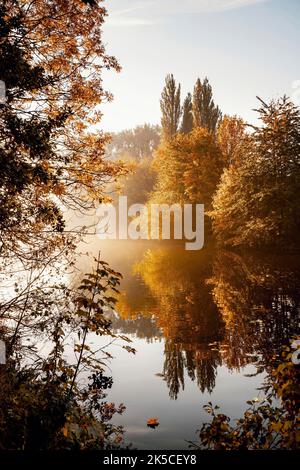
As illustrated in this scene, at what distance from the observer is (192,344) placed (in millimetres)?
9008

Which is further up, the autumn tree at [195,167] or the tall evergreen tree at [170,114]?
the tall evergreen tree at [170,114]

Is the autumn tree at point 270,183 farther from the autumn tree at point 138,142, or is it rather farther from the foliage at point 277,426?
the autumn tree at point 138,142

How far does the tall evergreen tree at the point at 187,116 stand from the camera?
50734 millimetres

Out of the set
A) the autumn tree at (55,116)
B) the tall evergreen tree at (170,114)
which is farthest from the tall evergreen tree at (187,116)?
the autumn tree at (55,116)

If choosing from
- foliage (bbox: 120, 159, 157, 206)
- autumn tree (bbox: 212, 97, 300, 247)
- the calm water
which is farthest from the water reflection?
foliage (bbox: 120, 159, 157, 206)

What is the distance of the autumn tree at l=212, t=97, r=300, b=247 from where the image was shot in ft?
82.0

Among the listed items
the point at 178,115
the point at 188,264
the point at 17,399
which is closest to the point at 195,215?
the point at 188,264

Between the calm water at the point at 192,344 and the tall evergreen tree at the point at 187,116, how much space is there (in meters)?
37.1

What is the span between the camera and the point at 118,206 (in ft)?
208

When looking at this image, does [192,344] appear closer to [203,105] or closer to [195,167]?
[195,167]

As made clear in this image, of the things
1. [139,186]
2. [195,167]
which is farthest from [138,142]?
[195,167]

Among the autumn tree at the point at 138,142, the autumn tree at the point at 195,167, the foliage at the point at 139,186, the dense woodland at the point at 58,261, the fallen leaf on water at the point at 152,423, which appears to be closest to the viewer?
the dense woodland at the point at 58,261

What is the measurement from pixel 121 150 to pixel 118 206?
85.7 ft
